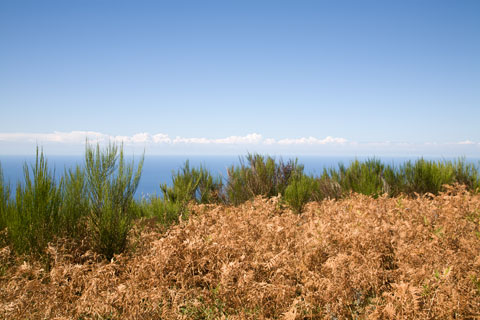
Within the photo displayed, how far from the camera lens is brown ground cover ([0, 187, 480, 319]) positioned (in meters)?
2.46

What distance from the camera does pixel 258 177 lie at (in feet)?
26.9

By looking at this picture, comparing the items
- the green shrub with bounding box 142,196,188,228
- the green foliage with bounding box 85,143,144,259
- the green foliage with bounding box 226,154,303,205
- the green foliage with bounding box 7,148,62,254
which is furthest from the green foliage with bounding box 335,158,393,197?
the green foliage with bounding box 7,148,62,254

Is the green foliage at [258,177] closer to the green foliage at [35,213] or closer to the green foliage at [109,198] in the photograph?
the green foliage at [109,198]

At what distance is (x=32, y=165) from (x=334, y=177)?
7.15 metres

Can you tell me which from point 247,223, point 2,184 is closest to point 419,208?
point 247,223

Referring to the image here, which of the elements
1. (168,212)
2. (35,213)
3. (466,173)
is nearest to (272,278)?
(35,213)

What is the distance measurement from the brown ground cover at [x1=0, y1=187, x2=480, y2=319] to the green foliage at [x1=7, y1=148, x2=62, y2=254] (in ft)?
0.78

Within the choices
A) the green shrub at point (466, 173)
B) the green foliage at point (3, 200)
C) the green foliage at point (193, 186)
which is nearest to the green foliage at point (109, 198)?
the green foliage at point (3, 200)

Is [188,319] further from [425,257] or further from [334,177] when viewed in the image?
[334,177]

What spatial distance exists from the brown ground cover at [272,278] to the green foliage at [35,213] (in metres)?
0.24

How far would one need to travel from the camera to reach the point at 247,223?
14.0 ft

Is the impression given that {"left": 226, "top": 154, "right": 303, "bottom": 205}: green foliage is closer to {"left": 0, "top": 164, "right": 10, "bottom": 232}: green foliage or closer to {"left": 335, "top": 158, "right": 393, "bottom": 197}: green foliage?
{"left": 335, "top": 158, "right": 393, "bottom": 197}: green foliage

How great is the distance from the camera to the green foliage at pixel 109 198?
416 centimetres

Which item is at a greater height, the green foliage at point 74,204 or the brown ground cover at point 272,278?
the green foliage at point 74,204
